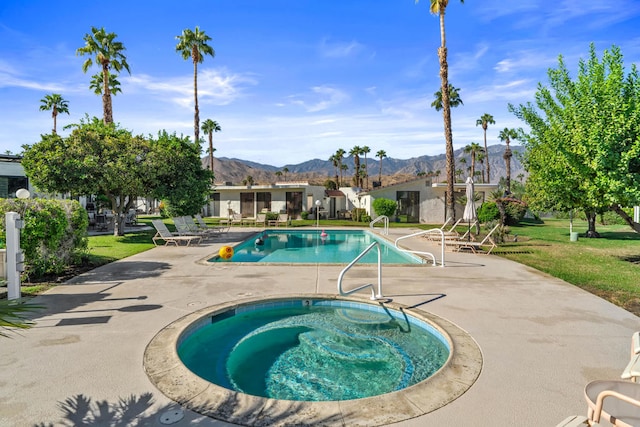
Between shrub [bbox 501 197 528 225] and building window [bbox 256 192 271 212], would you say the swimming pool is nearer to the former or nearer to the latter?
building window [bbox 256 192 271 212]

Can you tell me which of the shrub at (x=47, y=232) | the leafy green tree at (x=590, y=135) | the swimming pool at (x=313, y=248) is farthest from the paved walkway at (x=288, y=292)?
the swimming pool at (x=313, y=248)

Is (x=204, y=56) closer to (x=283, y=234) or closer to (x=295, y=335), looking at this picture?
(x=283, y=234)

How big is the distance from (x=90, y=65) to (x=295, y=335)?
1146 inches

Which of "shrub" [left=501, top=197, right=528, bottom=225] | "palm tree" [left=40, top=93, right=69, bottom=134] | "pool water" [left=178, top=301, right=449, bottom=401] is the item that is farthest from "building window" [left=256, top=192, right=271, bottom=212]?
"palm tree" [left=40, top=93, right=69, bottom=134]

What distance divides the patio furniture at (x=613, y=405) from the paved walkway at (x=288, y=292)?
1.88ft

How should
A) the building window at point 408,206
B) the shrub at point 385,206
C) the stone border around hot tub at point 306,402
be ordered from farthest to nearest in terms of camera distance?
the building window at point 408,206, the shrub at point 385,206, the stone border around hot tub at point 306,402

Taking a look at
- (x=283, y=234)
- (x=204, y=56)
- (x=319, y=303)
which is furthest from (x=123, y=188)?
(x=204, y=56)

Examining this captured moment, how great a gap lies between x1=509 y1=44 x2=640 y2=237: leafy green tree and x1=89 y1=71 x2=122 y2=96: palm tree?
30.7 meters

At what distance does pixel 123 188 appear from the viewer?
1630cm

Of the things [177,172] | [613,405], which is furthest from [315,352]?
[177,172]

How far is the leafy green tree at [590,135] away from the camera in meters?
8.27

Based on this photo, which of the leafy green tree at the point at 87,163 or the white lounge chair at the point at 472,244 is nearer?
the white lounge chair at the point at 472,244

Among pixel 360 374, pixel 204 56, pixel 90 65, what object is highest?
pixel 204 56

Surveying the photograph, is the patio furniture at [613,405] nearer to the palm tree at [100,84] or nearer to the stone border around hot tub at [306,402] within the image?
the stone border around hot tub at [306,402]
